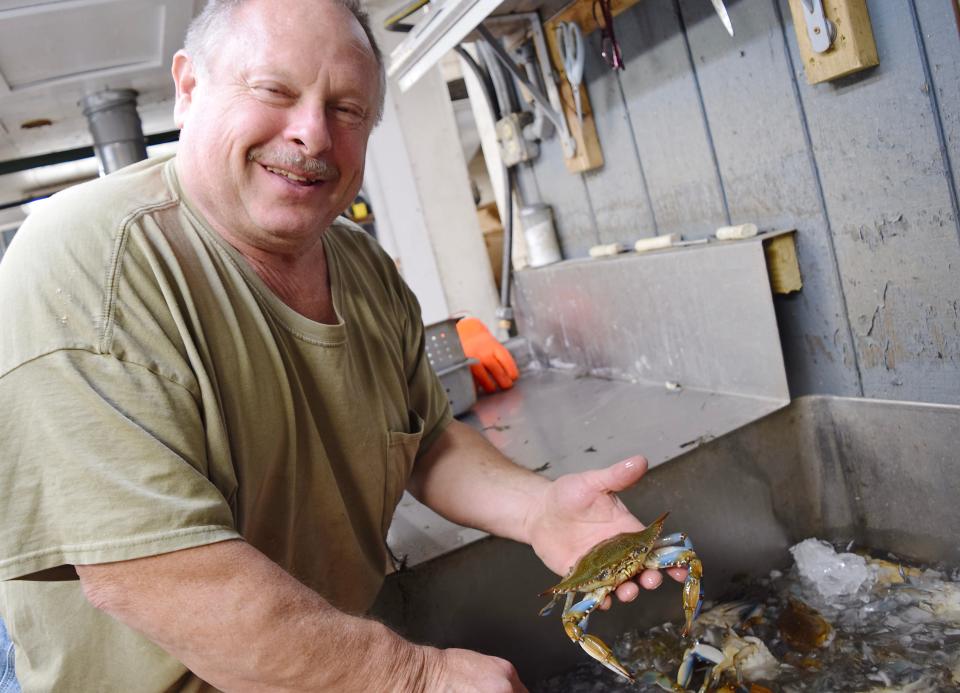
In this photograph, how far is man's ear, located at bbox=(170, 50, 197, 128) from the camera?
1.19 metres

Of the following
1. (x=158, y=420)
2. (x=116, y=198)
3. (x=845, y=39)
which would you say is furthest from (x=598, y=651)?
(x=845, y=39)

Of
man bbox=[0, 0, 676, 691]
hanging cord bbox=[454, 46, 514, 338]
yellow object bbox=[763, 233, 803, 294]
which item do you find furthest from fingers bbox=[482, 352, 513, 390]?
man bbox=[0, 0, 676, 691]

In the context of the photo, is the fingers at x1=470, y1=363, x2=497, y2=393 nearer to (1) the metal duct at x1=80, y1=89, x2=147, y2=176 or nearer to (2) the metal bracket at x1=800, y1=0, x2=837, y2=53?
(2) the metal bracket at x1=800, y1=0, x2=837, y2=53

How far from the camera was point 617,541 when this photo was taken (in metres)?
1.18

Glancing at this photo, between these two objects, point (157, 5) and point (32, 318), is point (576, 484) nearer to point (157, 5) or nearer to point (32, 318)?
point (32, 318)

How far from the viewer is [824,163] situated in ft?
5.55

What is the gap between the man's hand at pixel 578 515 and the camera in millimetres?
1252

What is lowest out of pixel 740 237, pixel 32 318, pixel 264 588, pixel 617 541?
pixel 617 541

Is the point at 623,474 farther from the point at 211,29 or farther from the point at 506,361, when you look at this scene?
the point at 506,361

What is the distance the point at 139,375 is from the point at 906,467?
4.97 feet

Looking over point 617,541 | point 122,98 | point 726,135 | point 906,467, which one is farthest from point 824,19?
point 122,98

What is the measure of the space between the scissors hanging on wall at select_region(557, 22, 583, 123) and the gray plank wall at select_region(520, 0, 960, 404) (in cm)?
9

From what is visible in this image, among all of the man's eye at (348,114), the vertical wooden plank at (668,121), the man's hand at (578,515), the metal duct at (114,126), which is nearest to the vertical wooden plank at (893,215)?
the vertical wooden plank at (668,121)

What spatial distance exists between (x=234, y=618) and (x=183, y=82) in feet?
2.58
